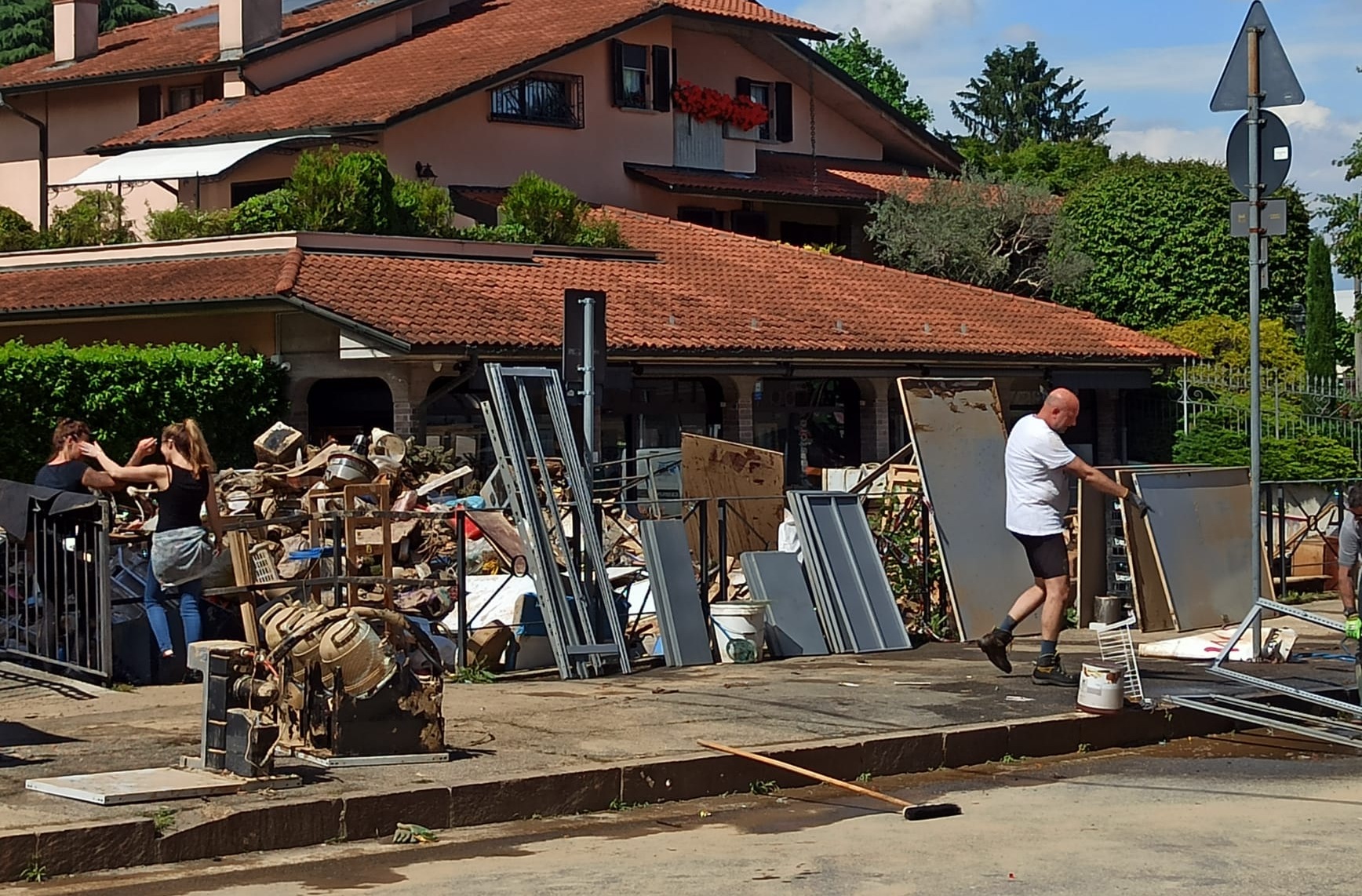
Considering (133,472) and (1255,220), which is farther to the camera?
(133,472)

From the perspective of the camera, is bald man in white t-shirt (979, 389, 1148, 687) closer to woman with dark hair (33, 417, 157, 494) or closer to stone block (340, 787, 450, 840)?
stone block (340, 787, 450, 840)

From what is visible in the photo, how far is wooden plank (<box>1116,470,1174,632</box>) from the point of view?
1527 centimetres

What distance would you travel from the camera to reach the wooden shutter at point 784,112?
4359 cm

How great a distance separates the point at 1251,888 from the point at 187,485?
8.14 meters

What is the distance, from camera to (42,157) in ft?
137

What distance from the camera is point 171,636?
1280 cm

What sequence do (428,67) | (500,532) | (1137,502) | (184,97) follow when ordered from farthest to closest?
1. (184,97)
2. (428,67)
3. (500,532)
4. (1137,502)

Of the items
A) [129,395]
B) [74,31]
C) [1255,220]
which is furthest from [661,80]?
[1255,220]

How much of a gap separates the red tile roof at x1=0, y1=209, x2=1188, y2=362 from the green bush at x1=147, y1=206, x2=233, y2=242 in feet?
6.15

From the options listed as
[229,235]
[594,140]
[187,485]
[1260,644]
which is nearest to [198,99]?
[594,140]

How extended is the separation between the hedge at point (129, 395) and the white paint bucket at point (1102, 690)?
14613mm

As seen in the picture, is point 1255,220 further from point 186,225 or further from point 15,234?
point 15,234

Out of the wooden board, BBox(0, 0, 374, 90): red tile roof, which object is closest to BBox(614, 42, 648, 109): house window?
BBox(0, 0, 374, 90): red tile roof

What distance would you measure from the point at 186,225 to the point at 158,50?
1264 centimetres
